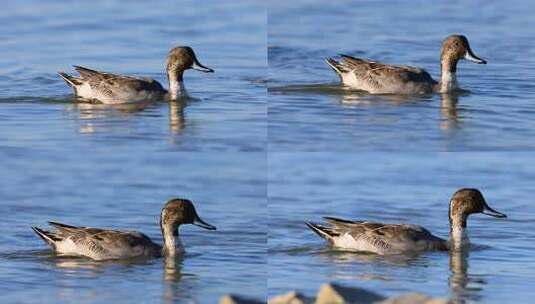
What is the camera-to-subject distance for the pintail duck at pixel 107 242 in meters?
17.2

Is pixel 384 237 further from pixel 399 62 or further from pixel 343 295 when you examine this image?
pixel 399 62

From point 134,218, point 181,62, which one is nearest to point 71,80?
point 181,62

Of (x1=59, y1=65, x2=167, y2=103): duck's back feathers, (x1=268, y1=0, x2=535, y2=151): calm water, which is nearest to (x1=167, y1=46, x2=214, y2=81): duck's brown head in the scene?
(x1=59, y1=65, x2=167, y2=103): duck's back feathers

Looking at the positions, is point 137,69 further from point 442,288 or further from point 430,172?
point 442,288

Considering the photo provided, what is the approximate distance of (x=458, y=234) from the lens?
58.3 ft

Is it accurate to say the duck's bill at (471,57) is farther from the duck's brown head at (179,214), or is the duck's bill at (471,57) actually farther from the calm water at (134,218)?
the duck's brown head at (179,214)

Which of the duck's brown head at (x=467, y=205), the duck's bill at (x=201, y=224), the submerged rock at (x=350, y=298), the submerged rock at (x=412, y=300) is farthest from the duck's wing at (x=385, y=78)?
the submerged rock at (x=412, y=300)

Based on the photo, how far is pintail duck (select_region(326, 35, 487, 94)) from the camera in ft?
64.2

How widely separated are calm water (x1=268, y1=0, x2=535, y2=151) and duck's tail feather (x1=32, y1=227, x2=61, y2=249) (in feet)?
8.02

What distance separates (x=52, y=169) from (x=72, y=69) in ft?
4.33

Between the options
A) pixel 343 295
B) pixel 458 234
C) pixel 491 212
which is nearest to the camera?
pixel 343 295

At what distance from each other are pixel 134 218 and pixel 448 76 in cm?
394

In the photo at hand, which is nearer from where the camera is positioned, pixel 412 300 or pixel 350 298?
pixel 412 300

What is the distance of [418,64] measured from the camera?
21484 millimetres
